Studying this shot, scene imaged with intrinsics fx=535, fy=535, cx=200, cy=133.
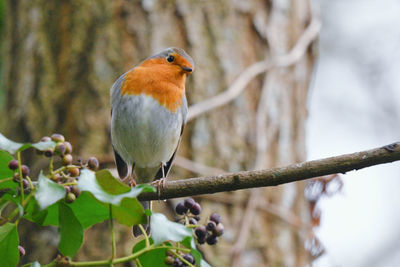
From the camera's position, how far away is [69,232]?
4.51 ft

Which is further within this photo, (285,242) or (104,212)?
(285,242)

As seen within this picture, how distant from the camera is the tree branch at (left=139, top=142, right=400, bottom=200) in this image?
1735mm

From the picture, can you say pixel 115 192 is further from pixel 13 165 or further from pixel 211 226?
pixel 211 226

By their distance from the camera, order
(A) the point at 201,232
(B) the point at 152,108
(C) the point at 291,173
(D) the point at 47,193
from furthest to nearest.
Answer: (B) the point at 152,108
(C) the point at 291,173
(A) the point at 201,232
(D) the point at 47,193

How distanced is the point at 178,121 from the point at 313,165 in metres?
1.94

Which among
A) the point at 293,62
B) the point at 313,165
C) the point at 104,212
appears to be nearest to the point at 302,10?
the point at 293,62

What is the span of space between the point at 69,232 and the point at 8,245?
18 centimetres

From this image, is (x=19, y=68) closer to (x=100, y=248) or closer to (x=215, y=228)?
(x=100, y=248)

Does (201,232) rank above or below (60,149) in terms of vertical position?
below

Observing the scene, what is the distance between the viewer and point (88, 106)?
12.3 feet

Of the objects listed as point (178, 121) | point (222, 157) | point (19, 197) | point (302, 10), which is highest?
point (302, 10)

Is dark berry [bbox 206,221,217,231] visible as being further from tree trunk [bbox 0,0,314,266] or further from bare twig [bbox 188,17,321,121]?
bare twig [bbox 188,17,321,121]

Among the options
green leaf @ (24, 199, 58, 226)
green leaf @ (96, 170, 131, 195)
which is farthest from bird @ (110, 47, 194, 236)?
green leaf @ (96, 170, 131, 195)

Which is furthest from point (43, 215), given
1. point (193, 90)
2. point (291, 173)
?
point (193, 90)
